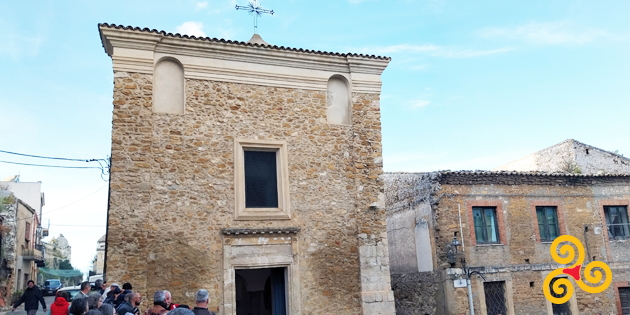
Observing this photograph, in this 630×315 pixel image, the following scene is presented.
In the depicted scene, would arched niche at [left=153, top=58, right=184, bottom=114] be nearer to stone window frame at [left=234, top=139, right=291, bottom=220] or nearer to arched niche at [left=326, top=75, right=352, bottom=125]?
stone window frame at [left=234, top=139, right=291, bottom=220]

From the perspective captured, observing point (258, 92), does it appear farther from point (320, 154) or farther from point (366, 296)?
point (366, 296)

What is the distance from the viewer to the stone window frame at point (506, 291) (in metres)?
15.4

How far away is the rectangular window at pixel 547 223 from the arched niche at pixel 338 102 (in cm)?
887

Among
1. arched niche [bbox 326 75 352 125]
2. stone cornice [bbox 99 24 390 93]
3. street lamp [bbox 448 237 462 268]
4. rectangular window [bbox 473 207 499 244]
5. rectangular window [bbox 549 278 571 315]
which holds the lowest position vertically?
rectangular window [bbox 549 278 571 315]

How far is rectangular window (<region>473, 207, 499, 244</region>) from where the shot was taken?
16062 mm

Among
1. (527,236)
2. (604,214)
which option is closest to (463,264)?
(527,236)

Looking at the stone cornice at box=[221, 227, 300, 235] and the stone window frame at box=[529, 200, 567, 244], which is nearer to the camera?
the stone cornice at box=[221, 227, 300, 235]

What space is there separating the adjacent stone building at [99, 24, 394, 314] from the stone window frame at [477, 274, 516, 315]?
5744 millimetres

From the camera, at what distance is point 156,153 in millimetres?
9773

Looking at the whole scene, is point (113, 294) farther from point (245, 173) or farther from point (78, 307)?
point (245, 173)

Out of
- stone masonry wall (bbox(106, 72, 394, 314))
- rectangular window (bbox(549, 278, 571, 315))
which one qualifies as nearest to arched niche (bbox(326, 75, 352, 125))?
stone masonry wall (bbox(106, 72, 394, 314))

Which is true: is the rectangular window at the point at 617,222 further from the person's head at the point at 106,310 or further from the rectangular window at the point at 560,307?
the person's head at the point at 106,310

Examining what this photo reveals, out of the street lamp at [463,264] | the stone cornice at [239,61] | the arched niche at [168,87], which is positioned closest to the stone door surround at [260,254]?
the arched niche at [168,87]

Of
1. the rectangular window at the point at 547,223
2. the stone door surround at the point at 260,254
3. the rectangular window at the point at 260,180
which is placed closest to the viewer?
the stone door surround at the point at 260,254
